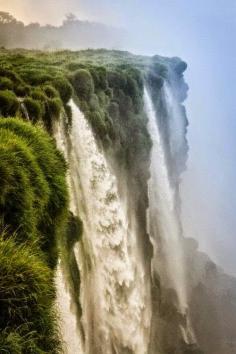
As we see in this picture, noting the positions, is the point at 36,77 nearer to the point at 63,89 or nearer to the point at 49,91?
the point at 63,89

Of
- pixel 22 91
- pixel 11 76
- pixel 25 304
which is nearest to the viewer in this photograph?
pixel 25 304

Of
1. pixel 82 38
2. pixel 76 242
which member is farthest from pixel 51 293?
pixel 82 38

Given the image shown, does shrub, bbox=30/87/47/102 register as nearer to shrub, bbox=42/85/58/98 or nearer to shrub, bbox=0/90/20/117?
shrub, bbox=42/85/58/98

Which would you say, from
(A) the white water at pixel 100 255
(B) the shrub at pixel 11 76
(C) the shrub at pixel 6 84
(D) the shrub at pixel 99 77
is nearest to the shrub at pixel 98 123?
(A) the white water at pixel 100 255

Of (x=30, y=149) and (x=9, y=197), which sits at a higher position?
(x=30, y=149)

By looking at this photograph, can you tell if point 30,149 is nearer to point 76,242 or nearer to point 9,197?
point 9,197

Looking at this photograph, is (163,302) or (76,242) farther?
(163,302)

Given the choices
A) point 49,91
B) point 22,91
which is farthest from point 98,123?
point 22,91

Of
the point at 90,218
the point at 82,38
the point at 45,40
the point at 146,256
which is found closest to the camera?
the point at 90,218
